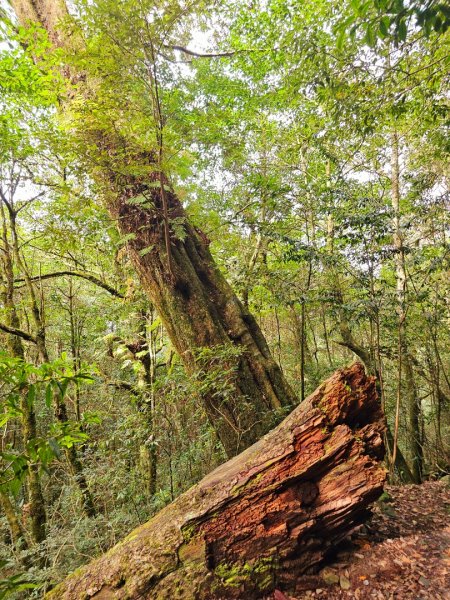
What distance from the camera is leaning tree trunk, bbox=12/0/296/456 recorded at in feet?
15.4

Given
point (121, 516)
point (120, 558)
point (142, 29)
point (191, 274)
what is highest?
point (142, 29)

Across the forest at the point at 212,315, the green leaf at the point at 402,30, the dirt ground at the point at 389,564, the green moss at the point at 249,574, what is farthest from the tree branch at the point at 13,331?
the green leaf at the point at 402,30

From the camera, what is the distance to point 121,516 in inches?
196

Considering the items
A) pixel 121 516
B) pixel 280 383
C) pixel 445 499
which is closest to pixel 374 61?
pixel 280 383


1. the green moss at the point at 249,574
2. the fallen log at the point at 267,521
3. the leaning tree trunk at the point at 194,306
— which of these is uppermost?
the leaning tree trunk at the point at 194,306

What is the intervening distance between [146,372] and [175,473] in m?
2.52

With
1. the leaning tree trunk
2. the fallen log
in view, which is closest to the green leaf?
the fallen log

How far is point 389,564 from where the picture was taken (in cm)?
277

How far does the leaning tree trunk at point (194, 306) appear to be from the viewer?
15.4 ft

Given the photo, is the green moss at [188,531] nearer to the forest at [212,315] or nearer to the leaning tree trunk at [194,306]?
the forest at [212,315]

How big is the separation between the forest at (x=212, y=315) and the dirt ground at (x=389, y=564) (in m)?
0.02

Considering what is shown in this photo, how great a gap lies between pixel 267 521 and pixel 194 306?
3306mm

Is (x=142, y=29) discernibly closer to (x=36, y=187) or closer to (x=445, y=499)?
(x=36, y=187)

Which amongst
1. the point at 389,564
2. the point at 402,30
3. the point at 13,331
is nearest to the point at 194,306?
the point at 13,331
